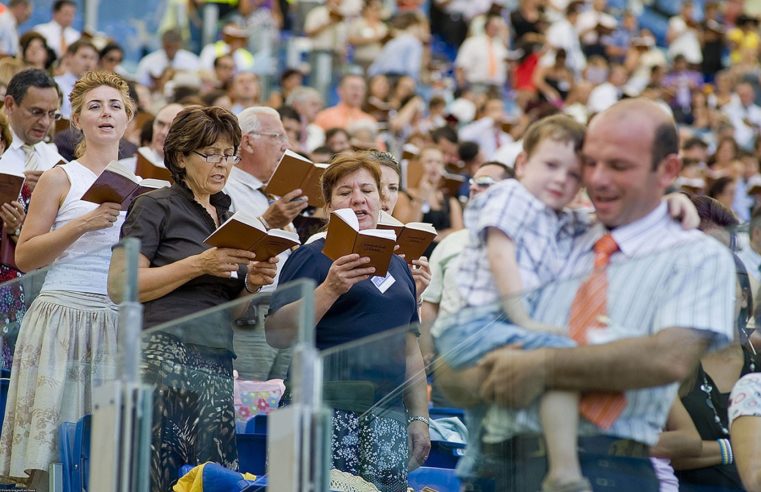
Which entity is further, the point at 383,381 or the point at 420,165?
the point at 420,165

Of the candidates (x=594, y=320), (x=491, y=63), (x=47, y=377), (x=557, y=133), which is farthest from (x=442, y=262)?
(x=491, y=63)

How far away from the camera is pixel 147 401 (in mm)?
3836

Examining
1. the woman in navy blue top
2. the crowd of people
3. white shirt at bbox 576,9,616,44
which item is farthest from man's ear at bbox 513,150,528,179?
white shirt at bbox 576,9,616,44

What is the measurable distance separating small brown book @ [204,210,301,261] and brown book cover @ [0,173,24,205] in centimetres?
128

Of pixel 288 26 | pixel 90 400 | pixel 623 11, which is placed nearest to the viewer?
pixel 90 400

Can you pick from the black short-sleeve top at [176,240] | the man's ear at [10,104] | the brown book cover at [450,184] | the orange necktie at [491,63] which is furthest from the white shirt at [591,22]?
the black short-sleeve top at [176,240]

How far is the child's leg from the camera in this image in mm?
3275

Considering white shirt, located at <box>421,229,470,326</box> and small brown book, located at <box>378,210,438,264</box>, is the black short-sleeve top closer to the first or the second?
small brown book, located at <box>378,210,438,264</box>

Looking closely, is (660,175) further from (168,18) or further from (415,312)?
(168,18)

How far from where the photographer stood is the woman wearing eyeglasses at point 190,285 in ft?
13.1

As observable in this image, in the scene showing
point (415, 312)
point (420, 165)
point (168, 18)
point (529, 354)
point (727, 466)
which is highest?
point (168, 18)

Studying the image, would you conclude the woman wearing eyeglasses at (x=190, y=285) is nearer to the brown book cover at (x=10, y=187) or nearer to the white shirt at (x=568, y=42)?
the brown book cover at (x=10, y=187)

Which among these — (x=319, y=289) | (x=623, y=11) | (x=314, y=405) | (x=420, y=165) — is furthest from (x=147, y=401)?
(x=623, y=11)

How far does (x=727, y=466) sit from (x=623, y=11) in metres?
16.6
